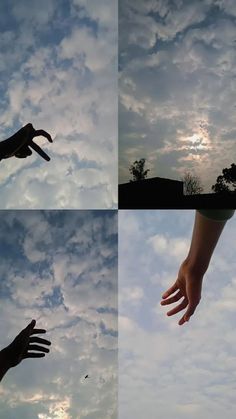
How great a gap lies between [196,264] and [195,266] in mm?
13

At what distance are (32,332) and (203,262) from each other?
817mm

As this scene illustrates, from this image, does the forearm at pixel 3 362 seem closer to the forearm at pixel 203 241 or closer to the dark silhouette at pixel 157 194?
the forearm at pixel 203 241

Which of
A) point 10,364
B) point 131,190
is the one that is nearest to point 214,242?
point 10,364

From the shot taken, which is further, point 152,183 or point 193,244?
point 152,183

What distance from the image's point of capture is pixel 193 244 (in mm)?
2100

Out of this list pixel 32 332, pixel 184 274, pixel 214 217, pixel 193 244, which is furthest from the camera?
pixel 184 274

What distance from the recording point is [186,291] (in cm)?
229

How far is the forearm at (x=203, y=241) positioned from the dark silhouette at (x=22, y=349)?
75cm

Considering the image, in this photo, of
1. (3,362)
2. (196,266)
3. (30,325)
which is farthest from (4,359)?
(196,266)

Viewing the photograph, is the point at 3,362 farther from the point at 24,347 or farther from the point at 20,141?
the point at 20,141

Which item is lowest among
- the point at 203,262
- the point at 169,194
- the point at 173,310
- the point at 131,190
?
the point at 173,310

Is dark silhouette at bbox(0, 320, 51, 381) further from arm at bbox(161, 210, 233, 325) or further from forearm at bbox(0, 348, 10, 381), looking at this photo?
arm at bbox(161, 210, 233, 325)

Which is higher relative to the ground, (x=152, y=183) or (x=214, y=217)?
(x=152, y=183)

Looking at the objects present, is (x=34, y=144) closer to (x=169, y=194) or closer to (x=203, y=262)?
(x=203, y=262)
